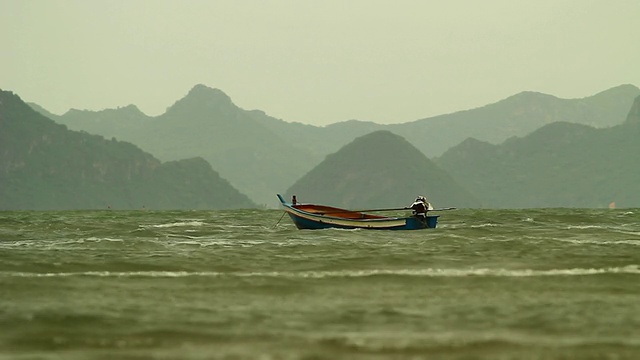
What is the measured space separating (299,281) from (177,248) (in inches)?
550

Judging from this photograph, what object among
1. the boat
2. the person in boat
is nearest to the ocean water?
the boat

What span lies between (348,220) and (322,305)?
104ft

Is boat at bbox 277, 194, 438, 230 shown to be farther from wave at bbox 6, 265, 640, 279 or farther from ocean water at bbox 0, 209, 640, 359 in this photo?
wave at bbox 6, 265, 640, 279

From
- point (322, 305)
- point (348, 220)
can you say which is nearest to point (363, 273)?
point (322, 305)

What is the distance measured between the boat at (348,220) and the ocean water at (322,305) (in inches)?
658

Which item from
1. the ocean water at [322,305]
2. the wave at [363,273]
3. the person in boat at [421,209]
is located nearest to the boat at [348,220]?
the person in boat at [421,209]

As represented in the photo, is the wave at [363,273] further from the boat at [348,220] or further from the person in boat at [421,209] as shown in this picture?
the person in boat at [421,209]

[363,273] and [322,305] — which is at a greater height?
[363,273]

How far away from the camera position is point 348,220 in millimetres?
48625

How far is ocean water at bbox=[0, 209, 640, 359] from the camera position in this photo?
12.5m

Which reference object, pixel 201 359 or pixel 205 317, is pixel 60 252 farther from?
pixel 201 359

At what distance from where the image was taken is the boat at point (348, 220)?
1860 inches

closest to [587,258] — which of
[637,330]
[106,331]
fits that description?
[637,330]

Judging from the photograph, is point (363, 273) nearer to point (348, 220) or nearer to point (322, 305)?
point (322, 305)
